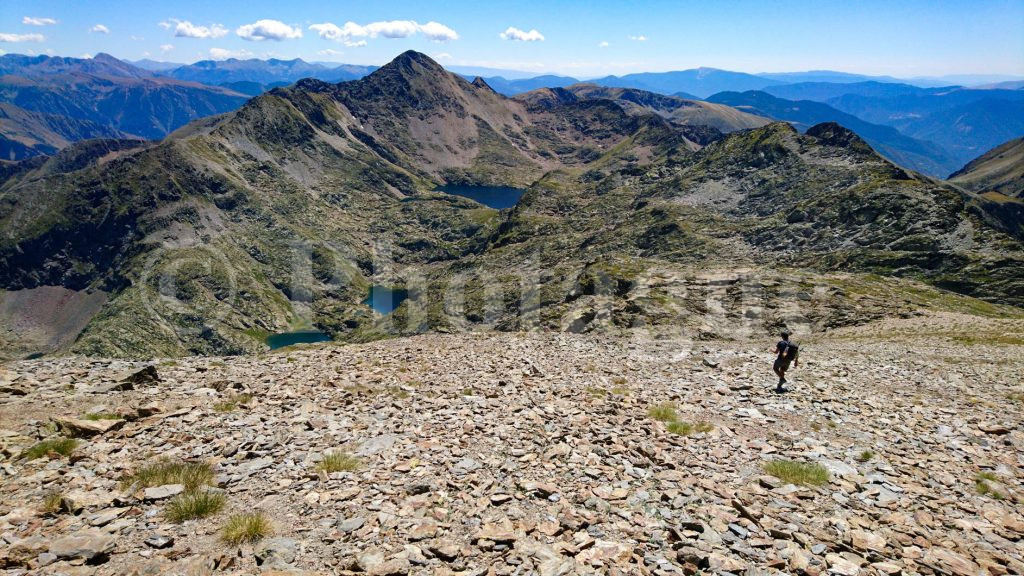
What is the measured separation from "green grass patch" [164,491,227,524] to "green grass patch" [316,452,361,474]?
251cm

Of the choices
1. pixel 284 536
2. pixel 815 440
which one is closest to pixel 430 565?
pixel 284 536

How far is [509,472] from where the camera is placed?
13000mm

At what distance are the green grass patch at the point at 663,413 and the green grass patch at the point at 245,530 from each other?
13060 mm

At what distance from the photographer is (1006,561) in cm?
968

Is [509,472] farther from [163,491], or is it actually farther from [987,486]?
[987,486]

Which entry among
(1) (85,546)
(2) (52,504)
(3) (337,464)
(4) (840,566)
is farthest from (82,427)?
(4) (840,566)

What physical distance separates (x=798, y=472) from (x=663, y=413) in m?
5.28

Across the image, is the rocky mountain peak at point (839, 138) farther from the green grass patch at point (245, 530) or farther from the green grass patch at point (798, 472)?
the green grass patch at point (245, 530)

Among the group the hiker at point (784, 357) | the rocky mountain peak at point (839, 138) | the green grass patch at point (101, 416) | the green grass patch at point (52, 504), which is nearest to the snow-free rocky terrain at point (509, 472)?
the green grass patch at point (52, 504)

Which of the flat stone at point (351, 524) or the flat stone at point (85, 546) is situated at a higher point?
the flat stone at point (85, 546)

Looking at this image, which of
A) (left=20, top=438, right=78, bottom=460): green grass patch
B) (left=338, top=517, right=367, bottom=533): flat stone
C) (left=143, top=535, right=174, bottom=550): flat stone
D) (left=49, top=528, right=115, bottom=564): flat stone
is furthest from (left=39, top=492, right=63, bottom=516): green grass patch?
(left=338, top=517, right=367, bottom=533): flat stone

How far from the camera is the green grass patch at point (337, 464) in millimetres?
12914

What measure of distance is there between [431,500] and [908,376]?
2890cm

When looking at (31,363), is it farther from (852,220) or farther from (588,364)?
(852,220)
